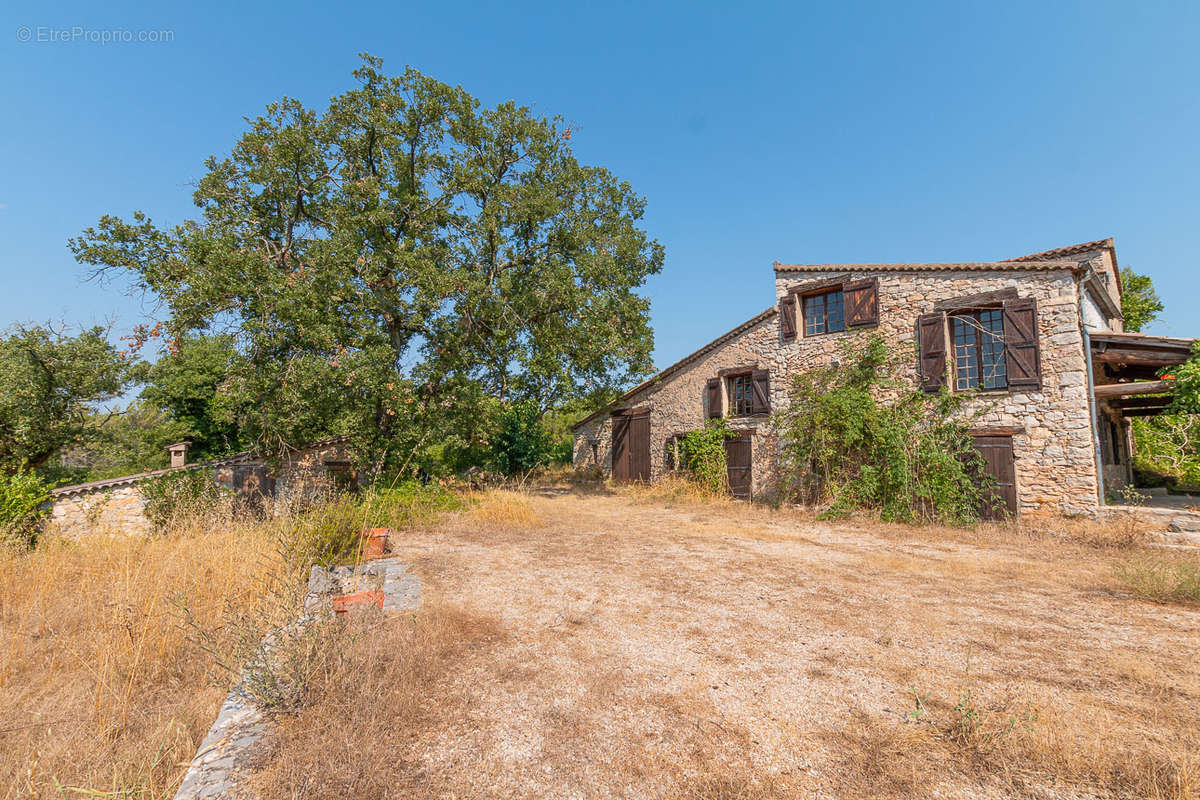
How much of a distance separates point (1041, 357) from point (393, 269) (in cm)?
1372

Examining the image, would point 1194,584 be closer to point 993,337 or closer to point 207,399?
point 993,337

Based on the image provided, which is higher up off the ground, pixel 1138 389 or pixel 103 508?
pixel 1138 389

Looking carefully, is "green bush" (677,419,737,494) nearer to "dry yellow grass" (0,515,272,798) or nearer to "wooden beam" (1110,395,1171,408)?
"wooden beam" (1110,395,1171,408)

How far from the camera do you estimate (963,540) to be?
8047 millimetres

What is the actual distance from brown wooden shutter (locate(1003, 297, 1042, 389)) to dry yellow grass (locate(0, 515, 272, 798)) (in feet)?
40.1

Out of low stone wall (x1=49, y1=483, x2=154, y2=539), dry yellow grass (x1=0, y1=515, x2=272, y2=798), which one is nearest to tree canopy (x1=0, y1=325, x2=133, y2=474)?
low stone wall (x1=49, y1=483, x2=154, y2=539)

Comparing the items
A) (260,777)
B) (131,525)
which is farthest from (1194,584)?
(131,525)

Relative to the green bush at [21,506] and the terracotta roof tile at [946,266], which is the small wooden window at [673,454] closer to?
the terracotta roof tile at [946,266]

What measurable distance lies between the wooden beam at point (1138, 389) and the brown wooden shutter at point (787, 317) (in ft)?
18.4

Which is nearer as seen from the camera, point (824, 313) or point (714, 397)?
point (824, 313)

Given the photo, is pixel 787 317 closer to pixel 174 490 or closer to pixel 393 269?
pixel 393 269

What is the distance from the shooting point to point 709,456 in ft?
44.2

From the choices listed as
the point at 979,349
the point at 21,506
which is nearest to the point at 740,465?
the point at 979,349

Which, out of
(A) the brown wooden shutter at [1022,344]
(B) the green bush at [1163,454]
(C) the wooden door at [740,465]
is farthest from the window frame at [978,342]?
(B) the green bush at [1163,454]
